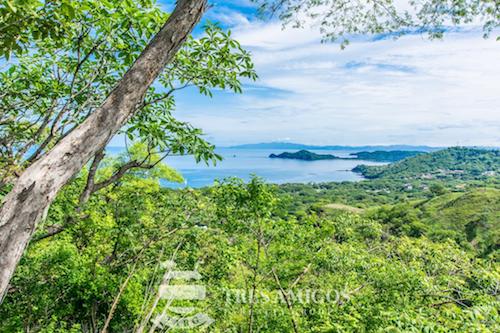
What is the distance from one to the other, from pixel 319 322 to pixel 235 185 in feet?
7.83

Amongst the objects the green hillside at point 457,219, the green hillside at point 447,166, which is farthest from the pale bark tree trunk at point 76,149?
the green hillside at point 447,166

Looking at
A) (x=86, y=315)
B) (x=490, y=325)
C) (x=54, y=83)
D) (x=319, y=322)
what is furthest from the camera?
(x=86, y=315)

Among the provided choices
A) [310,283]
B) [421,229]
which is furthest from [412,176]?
[310,283]

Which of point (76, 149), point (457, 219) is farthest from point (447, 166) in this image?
point (76, 149)

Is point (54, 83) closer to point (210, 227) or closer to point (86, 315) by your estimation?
point (210, 227)

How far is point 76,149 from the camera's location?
214 cm

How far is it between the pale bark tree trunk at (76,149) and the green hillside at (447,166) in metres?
148

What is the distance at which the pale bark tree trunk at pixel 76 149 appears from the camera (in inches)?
73.4

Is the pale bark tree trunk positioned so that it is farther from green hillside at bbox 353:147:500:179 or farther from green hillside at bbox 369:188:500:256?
green hillside at bbox 353:147:500:179

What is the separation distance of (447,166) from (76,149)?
171 meters

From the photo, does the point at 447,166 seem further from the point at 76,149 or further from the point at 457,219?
the point at 76,149

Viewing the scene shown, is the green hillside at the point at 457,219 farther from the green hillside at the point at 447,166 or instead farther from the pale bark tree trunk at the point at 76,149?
the green hillside at the point at 447,166

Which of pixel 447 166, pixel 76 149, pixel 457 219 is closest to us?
pixel 76 149

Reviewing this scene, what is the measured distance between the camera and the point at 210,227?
6.26 m
